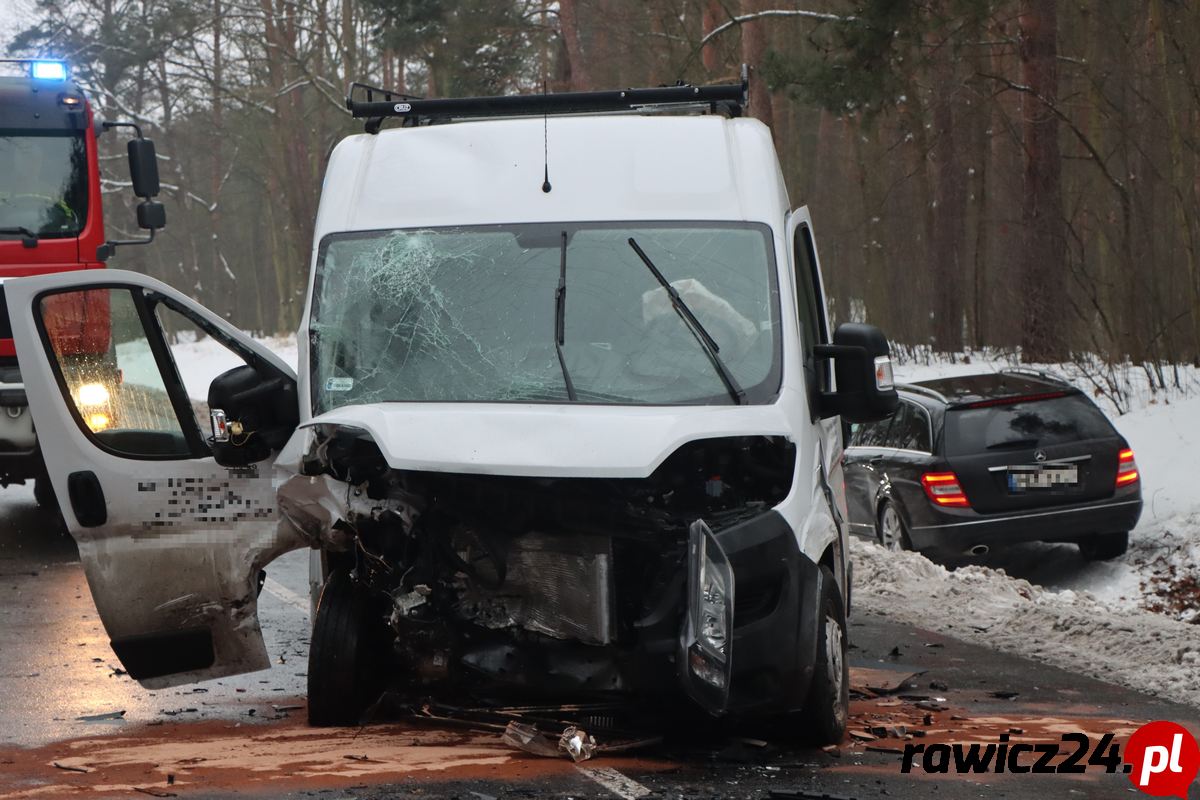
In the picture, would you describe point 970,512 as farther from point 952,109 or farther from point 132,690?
point 952,109

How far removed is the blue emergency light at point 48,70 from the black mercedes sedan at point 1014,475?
26.6 feet

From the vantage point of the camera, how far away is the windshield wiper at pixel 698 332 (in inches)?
241

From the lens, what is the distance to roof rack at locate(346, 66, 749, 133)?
7.57m

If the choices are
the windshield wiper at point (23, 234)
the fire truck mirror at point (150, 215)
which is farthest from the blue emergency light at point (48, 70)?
the windshield wiper at point (23, 234)

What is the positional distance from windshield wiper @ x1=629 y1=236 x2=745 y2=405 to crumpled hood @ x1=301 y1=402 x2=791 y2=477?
16cm

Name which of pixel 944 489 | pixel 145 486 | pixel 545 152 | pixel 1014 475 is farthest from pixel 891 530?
pixel 145 486

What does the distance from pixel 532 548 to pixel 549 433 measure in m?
0.46

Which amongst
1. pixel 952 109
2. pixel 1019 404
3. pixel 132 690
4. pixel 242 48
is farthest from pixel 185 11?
pixel 132 690

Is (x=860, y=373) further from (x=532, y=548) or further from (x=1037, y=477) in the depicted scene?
(x=1037, y=477)

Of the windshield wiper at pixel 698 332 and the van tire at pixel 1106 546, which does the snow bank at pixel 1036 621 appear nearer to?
the van tire at pixel 1106 546

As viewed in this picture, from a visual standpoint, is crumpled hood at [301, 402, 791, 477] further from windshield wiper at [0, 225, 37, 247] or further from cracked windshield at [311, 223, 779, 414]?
windshield wiper at [0, 225, 37, 247]

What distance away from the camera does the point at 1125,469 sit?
1180 centimetres

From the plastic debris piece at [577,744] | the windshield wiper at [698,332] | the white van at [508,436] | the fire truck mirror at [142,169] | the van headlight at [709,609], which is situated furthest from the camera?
the fire truck mirror at [142,169]

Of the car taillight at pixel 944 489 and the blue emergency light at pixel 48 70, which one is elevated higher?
the blue emergency light at pixel 48 70
